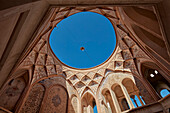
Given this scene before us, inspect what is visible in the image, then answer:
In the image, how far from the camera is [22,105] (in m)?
5.18

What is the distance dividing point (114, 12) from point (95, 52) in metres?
5.45

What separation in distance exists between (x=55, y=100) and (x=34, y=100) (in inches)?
56.0

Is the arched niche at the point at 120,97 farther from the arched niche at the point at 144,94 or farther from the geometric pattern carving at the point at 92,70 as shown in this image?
the arched niche at the point at 144,94

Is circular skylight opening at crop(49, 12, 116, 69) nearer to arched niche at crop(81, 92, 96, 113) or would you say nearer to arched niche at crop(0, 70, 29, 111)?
arched niche at crop(81, 92, 96, 113)

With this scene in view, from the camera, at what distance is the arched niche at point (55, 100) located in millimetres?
6137

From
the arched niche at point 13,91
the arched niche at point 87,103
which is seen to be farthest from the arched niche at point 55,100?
the arched niche at point 87,103

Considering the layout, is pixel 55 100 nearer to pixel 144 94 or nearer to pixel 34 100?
pixel 34 100

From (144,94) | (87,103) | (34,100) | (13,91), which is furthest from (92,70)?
(13,91)

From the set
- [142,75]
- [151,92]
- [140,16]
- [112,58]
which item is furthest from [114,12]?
[151,92]

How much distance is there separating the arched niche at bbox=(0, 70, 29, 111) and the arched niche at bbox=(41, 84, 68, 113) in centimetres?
150

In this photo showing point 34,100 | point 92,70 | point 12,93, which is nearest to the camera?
point 12,93

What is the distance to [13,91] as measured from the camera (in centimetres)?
551

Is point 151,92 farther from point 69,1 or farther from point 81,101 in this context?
point 69,1

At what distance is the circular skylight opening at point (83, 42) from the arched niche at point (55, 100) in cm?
297
